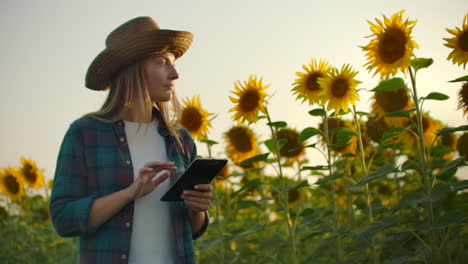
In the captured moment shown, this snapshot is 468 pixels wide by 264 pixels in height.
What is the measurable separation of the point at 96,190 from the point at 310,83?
1658 mm

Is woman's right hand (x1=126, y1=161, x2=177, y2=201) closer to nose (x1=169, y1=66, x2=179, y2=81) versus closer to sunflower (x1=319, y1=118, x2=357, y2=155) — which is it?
nose (x1=169, y1=66, x2=179, y2=81)

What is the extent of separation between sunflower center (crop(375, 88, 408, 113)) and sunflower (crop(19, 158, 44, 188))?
423 cm

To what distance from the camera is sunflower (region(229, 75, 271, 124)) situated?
333 cm

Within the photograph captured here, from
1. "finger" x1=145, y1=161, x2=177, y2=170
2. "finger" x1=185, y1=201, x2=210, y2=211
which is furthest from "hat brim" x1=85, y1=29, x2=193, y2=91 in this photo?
"finger" x1=185, y1=201, x2=210, y2=211

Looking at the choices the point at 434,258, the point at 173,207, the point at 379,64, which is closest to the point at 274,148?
the point at 379,64

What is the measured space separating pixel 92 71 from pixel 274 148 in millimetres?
1372

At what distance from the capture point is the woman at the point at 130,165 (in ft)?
7.01

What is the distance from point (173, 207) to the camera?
7.78ft

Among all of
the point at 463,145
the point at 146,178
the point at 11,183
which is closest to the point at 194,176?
the point at 146,178

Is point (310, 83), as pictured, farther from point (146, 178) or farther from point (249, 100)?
point (146, 178)

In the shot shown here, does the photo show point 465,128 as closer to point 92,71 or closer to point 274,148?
point 274,148

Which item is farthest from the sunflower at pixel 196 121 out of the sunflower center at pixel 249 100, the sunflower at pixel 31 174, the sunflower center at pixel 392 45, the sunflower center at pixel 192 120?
the sunflower at pixel 31 174

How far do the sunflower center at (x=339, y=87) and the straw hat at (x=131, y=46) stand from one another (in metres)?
0.97

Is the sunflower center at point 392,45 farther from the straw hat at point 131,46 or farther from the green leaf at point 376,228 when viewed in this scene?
the straw hat at point 131,46
